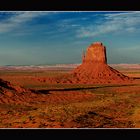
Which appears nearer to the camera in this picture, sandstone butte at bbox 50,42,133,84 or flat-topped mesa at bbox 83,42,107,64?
sandstone butte at bbox 50,42,133,84

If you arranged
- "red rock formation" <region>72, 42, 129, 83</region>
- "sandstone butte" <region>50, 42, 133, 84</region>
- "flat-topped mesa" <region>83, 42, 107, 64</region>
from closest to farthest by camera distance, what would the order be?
"sandstone butte" <region>50, 42, 133, 84</region> < "red rock formation" <region>72, 42, 129, 83</region> < "flat-topped mesa" <region>83, 42, 107, 64</region>

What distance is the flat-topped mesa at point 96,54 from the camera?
71312 mm

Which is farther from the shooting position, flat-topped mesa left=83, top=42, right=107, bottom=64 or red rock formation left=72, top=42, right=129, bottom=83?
flat-topped mesa left=83, top=42, right=107, bottom=64

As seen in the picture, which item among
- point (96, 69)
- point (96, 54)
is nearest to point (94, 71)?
point (96, 69)

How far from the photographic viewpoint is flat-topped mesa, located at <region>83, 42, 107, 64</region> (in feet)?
234

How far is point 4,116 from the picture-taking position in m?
20.9

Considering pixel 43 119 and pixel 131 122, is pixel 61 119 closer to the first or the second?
pixel 43 119

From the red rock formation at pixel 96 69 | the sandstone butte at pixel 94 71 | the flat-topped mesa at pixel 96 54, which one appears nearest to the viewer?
the sandstone butte at pixel 94 71

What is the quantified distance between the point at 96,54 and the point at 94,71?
21.7ft

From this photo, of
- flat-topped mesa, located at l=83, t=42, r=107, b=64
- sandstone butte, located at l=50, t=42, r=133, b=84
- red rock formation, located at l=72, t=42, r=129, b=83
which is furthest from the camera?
flat-topped mesa, located at l=83, t=42, r=107, b=64

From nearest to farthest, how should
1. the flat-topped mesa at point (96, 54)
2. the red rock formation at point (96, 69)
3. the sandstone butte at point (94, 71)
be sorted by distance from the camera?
the sandstone butte at point (94, 71) < the red rock formation at point (96, 69) < the flat-topped mesa at point (96, 54)

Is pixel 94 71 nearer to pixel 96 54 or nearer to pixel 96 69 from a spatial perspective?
pixel 96 69

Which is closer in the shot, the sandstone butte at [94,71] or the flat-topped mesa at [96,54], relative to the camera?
the sandstone butte at [94,71]
